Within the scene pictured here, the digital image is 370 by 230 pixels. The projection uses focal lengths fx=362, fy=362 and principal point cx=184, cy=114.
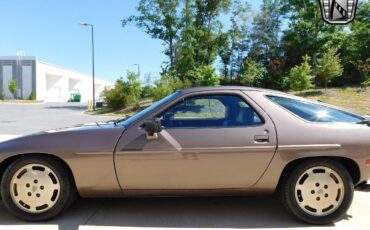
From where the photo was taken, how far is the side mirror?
3541 mm

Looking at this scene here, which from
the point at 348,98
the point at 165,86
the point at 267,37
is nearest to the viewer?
the point at 348,98

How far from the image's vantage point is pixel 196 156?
3.63 meters

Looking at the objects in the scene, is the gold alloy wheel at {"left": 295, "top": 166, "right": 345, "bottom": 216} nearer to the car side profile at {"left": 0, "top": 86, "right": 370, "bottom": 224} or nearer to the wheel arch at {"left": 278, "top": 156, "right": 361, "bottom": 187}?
the car side profile at {"left": 0, "top": 86, "right": 370, "bottom": 224}

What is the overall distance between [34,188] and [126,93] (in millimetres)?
26395

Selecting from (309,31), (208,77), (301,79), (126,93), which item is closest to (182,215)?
(208,77)

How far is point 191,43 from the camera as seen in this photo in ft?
112

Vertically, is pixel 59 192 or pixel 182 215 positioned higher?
pixel 59 192

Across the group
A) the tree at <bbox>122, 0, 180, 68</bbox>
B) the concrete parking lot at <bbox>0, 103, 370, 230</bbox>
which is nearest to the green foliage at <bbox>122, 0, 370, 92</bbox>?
the tree at <bbox>122, 0, 180, 68</bbox>

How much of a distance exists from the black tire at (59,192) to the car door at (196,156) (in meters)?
0.57

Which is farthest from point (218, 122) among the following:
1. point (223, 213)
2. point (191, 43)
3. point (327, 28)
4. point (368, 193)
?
point (327, 28)

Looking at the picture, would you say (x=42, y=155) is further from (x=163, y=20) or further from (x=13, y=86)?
(x=13, y=86)

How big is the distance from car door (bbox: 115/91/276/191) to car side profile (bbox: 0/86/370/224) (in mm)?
10

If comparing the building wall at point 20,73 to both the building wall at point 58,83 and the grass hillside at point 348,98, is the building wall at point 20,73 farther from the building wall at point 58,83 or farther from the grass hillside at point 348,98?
the grass hillside at point 348,98

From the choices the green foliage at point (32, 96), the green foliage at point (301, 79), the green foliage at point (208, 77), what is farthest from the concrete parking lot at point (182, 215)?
the green foliage at point (32, 96)
